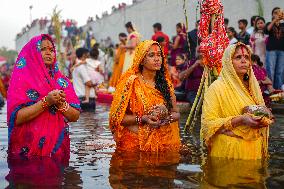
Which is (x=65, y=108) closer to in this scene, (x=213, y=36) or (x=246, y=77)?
(x=246, y=77)

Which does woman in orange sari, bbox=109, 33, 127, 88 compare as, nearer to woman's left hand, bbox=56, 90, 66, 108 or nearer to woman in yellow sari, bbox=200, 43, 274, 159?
woman in yellow sari, bbox=200, 43, 274, 159

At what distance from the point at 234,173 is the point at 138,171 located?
87 centimetres

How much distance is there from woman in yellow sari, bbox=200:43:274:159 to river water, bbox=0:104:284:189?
0.14m

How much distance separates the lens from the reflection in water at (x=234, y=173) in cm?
429

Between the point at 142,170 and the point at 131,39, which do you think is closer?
the point at 142,170

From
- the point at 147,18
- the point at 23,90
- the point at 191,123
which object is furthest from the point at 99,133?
the point at 147,18

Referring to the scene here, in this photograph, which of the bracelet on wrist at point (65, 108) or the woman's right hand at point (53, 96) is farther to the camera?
the bracelet on wrist at point (65, 108)

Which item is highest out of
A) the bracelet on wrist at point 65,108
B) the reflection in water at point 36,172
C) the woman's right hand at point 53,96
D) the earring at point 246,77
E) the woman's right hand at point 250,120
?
the earring at point 246,77

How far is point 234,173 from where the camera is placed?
4.73m

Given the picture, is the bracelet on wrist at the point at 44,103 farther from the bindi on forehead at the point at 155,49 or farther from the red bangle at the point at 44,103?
the bindi on forehead at the point at 155,49

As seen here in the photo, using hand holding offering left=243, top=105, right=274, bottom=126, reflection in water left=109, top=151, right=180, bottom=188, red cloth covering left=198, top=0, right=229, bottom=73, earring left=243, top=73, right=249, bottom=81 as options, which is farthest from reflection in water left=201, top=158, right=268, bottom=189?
red cloth covering left=198, top=0, right=229, bottom=73

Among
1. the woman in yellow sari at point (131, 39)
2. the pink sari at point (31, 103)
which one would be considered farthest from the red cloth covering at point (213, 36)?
the woman in yellow sari at point (131, 39)

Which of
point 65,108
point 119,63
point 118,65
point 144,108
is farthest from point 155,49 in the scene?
point 118,65

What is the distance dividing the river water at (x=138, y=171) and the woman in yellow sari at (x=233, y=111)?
0.46 feet
